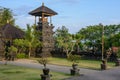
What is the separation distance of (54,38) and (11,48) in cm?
791

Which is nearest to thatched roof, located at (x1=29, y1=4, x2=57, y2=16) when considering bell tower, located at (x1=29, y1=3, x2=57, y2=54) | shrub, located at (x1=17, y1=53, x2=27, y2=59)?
bell tower, located at (x1=29, y1=3, x2=57, y2=54)

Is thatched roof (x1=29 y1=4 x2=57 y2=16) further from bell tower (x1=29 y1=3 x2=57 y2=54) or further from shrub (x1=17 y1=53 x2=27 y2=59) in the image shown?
shrub (x1=17 y1=53 x2=27 y2=59)

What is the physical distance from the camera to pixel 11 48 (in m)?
34.7

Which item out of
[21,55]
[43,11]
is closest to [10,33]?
[21,55]

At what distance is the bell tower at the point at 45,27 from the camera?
38.2m

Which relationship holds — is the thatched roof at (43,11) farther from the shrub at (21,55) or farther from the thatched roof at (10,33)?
the shrub at (21,55)

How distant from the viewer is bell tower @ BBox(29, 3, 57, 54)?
1506 inches

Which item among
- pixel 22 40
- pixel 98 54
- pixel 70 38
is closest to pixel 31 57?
pixel 22 40

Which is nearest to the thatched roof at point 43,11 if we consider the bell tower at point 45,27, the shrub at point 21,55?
the bell tower at point 45,27

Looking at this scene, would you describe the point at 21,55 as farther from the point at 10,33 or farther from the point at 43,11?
the point at 43,11

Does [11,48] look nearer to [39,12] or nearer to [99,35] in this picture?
[39,12]

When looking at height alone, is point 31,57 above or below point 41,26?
below

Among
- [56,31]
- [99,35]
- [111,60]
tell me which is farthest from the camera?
[99,35]

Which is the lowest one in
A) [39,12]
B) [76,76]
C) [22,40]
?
[76,76]
